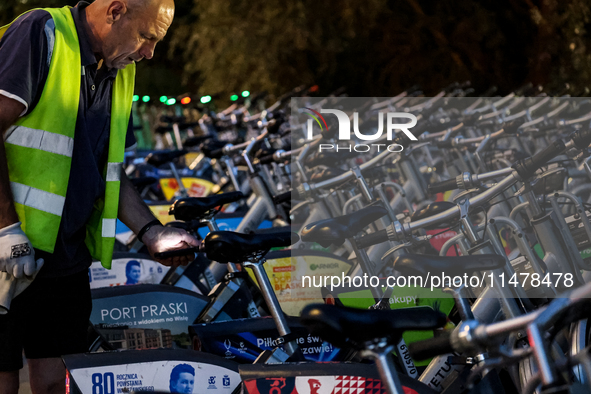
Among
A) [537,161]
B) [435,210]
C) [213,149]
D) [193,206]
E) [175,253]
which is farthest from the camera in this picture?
[213,149]

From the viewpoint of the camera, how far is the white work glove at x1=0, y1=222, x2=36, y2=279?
1983 millimetres

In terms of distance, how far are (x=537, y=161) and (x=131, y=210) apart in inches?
62.3

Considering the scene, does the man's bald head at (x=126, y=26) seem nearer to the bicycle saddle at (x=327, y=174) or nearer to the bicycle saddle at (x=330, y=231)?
the bicycle saddle at (x=330, y=231)

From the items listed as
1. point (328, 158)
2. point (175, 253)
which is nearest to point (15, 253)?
point (175, 253)

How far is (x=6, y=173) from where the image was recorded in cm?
204

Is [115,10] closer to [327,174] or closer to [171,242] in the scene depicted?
[171,242]

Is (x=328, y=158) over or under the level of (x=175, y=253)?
over

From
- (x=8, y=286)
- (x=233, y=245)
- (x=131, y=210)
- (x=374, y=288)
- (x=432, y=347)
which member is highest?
(x=131, y=210)

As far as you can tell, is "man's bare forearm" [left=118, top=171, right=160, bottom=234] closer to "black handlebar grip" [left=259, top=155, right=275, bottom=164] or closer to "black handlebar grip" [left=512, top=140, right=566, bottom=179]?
"black handlebar grip" [left=512, top=140, right=566, bottom=179]

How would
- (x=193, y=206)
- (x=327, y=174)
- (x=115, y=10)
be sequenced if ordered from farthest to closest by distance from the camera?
(x=327, y=174) → (x=193, y=206) → (x=115, y=10)

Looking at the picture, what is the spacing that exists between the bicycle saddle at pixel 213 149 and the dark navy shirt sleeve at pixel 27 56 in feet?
11.9

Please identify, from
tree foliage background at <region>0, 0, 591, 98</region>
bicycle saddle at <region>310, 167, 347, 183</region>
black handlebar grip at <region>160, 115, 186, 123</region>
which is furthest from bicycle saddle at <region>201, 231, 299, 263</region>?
tree foliage background at <region>0, 0, 591, 98</region>

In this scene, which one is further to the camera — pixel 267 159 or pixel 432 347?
pixel 267 159

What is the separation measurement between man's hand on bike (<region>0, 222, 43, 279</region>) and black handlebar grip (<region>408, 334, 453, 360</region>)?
113cm
